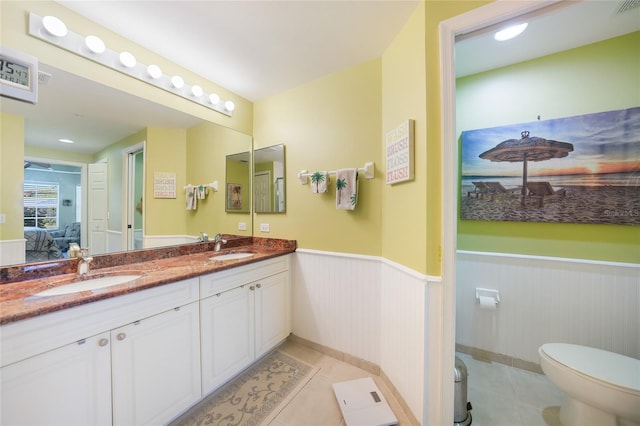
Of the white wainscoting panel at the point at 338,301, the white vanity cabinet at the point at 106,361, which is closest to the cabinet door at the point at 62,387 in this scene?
the white vanity cabinet at the point at 106,361

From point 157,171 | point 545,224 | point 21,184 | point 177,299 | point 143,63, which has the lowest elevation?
point 177,299

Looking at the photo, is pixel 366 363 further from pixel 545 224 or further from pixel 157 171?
pixel 157 171

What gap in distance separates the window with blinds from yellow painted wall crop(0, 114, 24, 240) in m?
0.02

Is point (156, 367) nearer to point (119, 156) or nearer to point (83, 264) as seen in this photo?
point (83, 264)

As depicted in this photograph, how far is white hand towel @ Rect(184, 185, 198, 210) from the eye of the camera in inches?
75.9

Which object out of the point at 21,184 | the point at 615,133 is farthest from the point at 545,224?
the point at 21,184

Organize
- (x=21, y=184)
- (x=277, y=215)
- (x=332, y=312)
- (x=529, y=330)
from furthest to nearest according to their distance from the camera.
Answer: (x=277, y=215) < (x=332, y=312) < (x=529, y=330) < (x=21, y=184)

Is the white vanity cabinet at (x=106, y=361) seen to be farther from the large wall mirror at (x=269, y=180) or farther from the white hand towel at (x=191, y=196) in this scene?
the large wall mirror at (x=269, y=180)

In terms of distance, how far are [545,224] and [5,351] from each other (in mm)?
2947

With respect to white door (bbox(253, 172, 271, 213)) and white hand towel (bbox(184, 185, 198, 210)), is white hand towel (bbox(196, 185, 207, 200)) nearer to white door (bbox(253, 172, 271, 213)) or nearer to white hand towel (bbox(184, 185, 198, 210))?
white hand towel (bbox(184, 185, 198, 210))

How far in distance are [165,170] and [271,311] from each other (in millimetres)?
1473

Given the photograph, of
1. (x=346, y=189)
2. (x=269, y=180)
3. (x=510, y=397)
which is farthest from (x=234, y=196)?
(x=510, y=397)

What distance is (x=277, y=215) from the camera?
225 centimetres

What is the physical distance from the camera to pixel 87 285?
4.00 feet
